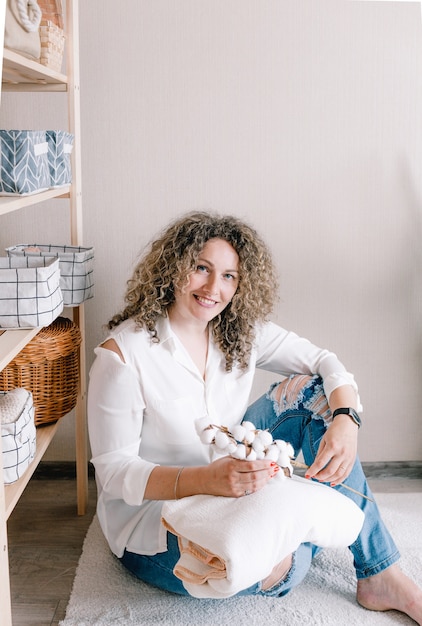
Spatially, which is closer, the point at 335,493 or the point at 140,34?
the point at 335,493

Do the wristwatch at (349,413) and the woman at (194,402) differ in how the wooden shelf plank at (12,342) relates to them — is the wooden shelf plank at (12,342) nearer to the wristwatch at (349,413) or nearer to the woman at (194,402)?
the woman at (194,402)

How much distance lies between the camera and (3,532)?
1.47 m

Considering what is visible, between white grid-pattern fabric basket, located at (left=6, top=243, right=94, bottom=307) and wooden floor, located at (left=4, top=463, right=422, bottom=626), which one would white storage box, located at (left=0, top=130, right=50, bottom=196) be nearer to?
white grid-pattern fabric basket, located at (left=6, top=243, right=94, bottom=307)

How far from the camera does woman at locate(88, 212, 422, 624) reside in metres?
1.68

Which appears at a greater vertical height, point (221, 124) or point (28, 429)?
point (221, 124)

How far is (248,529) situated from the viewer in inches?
57.0

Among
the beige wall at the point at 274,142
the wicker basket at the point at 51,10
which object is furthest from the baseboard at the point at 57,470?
the wicker basket at the point at 51,10

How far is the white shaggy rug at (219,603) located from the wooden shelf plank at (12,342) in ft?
2.21

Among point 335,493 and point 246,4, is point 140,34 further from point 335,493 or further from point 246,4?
point 335,493

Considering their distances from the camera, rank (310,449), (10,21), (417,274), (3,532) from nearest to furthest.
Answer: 1. (3,532)
2. (10,21)
3. (310,449)
4. (417,274)

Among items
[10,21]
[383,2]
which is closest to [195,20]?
[383,2]

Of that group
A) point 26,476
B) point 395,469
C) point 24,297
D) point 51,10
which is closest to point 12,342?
point 24,297

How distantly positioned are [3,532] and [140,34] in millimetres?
1505

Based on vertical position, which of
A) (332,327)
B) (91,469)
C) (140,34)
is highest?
(140,34)
